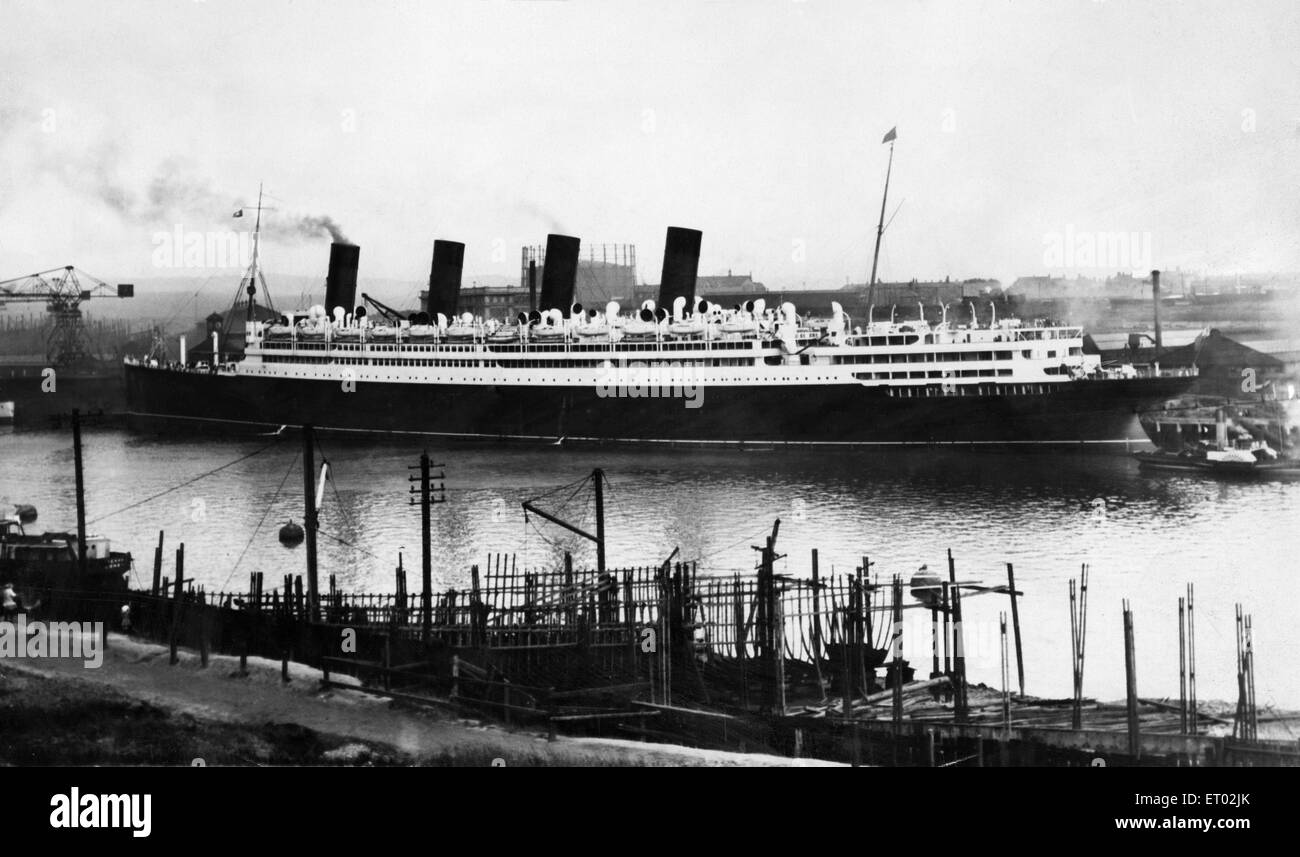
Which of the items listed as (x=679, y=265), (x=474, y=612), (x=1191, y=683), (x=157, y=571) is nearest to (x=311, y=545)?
(x=474, y=612)

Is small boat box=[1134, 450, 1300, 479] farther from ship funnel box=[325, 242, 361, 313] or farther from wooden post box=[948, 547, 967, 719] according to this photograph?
ship funnel box=[325, 242, 361, 313]

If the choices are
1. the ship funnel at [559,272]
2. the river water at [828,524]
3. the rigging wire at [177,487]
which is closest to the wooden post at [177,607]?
the river water at [828,524]

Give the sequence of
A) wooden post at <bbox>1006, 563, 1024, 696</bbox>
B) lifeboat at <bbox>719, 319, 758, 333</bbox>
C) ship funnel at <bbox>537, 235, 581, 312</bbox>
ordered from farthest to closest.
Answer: lifeboat at <bbox>719, 319, 758, 333</bbox>
ship funnel at <bbox>537, 235, 581, 312</bbox>
wooden post at <bbox>1006, 563, 1024, 696</bbox>

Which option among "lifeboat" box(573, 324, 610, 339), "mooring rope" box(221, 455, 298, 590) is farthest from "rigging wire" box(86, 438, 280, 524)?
"lifeboat" box(573, 324, 610, 339)

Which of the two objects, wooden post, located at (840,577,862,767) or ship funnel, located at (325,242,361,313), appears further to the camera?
ship funnel, located at (325,242,361,313)

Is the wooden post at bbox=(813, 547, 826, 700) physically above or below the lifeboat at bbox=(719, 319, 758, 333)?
below

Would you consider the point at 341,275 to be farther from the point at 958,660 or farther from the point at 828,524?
the point at 958,660
